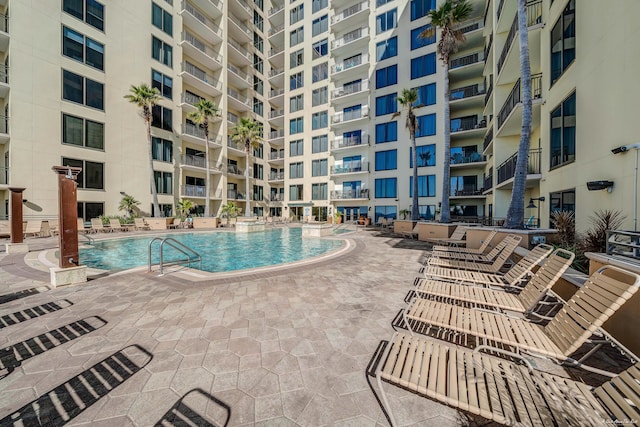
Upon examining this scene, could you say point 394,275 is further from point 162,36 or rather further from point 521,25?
point 162,36

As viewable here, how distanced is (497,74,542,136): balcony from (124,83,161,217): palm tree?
82.1ft

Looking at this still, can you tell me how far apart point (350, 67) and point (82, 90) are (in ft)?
81.3

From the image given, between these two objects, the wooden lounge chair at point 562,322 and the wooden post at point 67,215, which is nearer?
the wooden lounge chair at point 562,322

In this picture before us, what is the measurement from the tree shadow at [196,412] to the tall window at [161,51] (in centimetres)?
2876

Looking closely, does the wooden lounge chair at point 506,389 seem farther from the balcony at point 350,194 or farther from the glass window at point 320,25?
the glass window at point 320,25

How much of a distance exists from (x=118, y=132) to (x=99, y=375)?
2364 centimetres

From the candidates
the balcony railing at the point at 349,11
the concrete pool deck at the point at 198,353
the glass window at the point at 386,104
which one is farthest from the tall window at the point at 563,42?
the balcony railing at the point at 349,11

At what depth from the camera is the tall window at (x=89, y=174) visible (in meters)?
17.5

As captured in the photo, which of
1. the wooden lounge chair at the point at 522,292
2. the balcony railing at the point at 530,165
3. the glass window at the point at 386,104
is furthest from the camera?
the glass window at the point at 386,104

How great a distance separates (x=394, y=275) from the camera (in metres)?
6.55

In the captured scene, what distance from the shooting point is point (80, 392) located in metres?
2.41

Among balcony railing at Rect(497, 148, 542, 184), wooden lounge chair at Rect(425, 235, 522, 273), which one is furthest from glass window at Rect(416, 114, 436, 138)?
wooden lounge chair at Rect(425, 235, 522, 273)

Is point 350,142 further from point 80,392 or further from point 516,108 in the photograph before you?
point 80,392

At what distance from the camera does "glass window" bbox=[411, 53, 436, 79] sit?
24547 millimetres
